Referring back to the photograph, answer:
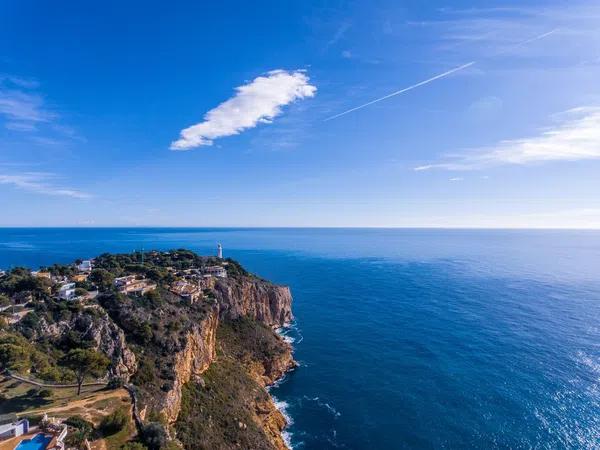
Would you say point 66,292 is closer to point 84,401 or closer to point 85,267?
point 84,401

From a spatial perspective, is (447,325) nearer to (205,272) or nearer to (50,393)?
(205,272)

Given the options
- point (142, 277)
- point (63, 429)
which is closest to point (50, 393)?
point (63, 429)

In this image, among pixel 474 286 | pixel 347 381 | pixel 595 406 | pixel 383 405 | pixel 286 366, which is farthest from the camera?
pixel 474 286

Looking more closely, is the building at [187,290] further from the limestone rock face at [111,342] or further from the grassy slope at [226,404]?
the limestone rock face at [111,342]

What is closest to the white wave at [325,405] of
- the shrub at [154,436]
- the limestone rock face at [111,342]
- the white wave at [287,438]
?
the white wave at [287,438]

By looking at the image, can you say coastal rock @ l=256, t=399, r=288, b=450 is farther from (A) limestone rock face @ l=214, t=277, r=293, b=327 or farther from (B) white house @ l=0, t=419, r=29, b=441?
(B) white house @ l=0, t=419, r=29, b=441

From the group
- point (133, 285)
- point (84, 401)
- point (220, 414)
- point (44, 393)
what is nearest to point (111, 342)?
point (44, 393)

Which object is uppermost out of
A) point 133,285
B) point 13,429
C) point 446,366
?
point 133,285
